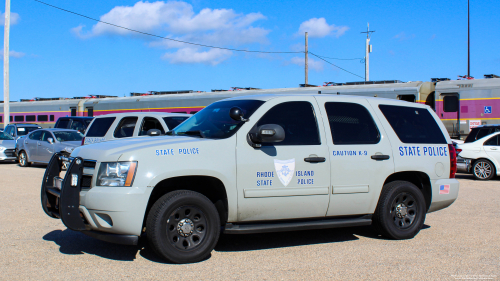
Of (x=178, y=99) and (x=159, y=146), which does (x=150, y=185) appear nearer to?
(x=159, y=146)

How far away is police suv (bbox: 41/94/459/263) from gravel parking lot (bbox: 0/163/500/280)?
31cm

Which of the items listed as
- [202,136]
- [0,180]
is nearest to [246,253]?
[202,136]

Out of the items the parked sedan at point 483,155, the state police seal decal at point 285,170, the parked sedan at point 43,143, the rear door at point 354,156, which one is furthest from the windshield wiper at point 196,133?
the parked sedan at point 43,143

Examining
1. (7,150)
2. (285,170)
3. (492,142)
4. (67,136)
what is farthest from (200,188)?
(7,150)

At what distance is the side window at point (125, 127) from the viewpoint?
11.5 meters

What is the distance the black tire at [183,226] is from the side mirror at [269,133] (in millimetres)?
859

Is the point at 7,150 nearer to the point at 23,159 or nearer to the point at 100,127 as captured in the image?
the point at 23,159

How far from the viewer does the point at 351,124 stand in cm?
587

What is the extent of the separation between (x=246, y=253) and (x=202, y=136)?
1411mm

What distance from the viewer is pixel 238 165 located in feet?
16.7

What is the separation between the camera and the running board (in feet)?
16.7

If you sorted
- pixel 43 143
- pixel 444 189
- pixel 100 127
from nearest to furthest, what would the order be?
pixel 444 189 → pixel 100 127 → pixel 43 143

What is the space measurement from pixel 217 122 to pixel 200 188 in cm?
82

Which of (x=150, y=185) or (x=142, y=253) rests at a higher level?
(x=150, y=185)
